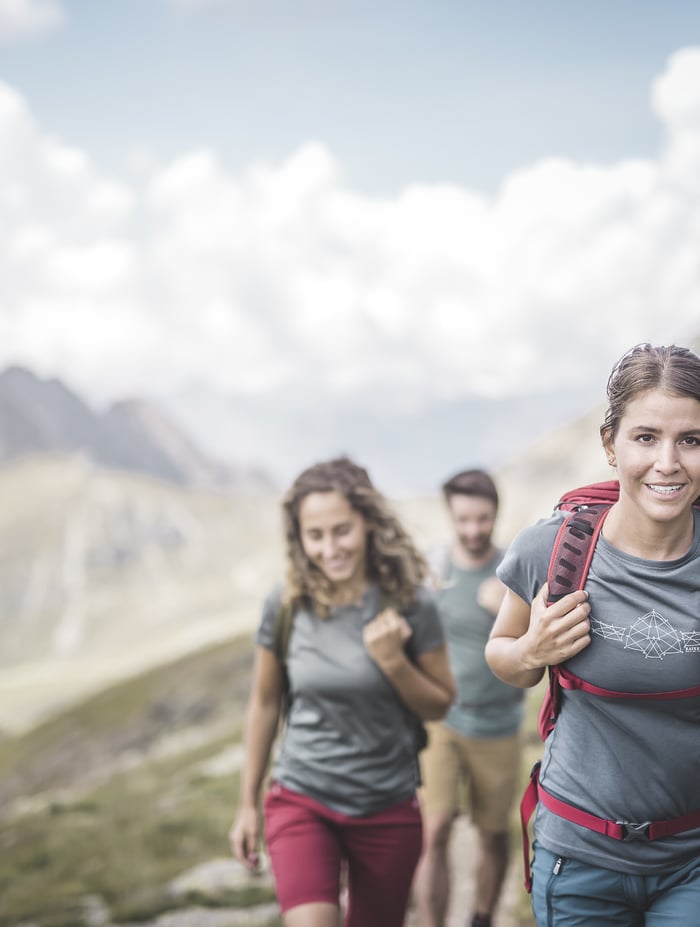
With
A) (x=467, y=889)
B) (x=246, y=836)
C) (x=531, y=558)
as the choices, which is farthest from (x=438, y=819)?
(x=531, y=558)

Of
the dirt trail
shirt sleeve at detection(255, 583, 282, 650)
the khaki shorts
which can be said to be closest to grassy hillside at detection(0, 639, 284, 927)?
the dirt trail

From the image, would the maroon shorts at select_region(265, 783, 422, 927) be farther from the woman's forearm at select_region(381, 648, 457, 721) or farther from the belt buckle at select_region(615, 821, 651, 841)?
the belt buckle at select_region(615, 821, 651, 841)

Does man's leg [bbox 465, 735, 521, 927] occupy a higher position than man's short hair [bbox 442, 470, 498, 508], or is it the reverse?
man's short hair [bbox 442, 470, 498, 508]

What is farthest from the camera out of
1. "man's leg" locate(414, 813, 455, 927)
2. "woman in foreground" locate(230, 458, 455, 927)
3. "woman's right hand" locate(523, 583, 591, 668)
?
"man's leg" locate(414, 813, 455, 927)

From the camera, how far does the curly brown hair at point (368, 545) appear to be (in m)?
6.21

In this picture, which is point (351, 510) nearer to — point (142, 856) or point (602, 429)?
point (602, 429)

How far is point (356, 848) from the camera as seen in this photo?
579 cm

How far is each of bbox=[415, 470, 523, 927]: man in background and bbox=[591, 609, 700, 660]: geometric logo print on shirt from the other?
4.24 metres

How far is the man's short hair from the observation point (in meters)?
8.52

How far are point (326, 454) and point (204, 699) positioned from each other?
35265 millimetres

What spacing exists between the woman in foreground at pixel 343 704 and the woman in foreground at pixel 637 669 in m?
1.99

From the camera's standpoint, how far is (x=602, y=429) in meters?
3.96

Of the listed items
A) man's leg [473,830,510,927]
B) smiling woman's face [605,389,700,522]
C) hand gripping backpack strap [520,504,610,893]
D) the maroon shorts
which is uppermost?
smiling woman's face [605,389,700,522]

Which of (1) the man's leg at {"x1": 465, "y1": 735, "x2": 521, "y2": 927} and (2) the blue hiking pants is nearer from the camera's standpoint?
(2) the blue hiking pants
